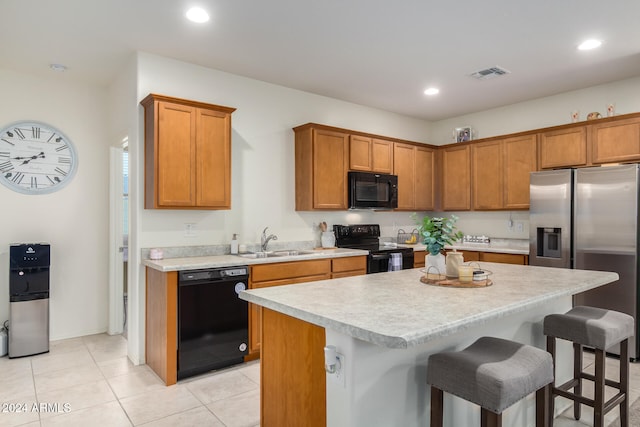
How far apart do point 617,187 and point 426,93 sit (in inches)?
85.5

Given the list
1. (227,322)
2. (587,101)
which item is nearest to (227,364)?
(227,322)

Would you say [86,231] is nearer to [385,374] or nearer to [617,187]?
[385,374]

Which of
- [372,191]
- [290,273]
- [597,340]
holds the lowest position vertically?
[597,340]

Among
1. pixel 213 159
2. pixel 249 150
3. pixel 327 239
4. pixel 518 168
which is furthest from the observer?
pixel 518 168

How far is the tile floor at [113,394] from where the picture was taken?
99.8 inches

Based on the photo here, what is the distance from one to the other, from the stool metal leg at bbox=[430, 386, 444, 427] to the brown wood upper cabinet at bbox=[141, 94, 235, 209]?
8.52ft

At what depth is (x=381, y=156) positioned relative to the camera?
5.09 m

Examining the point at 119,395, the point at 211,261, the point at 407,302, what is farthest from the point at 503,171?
the point at 119,395

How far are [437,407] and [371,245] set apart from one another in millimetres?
3514

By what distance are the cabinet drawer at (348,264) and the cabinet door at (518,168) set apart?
205cm

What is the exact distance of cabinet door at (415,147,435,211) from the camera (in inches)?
219

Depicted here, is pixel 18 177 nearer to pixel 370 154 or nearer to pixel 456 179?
pixel 370 154

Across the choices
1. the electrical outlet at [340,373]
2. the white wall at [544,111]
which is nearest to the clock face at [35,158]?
the electrical outlet at [340,373]

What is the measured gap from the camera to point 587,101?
178 inches
